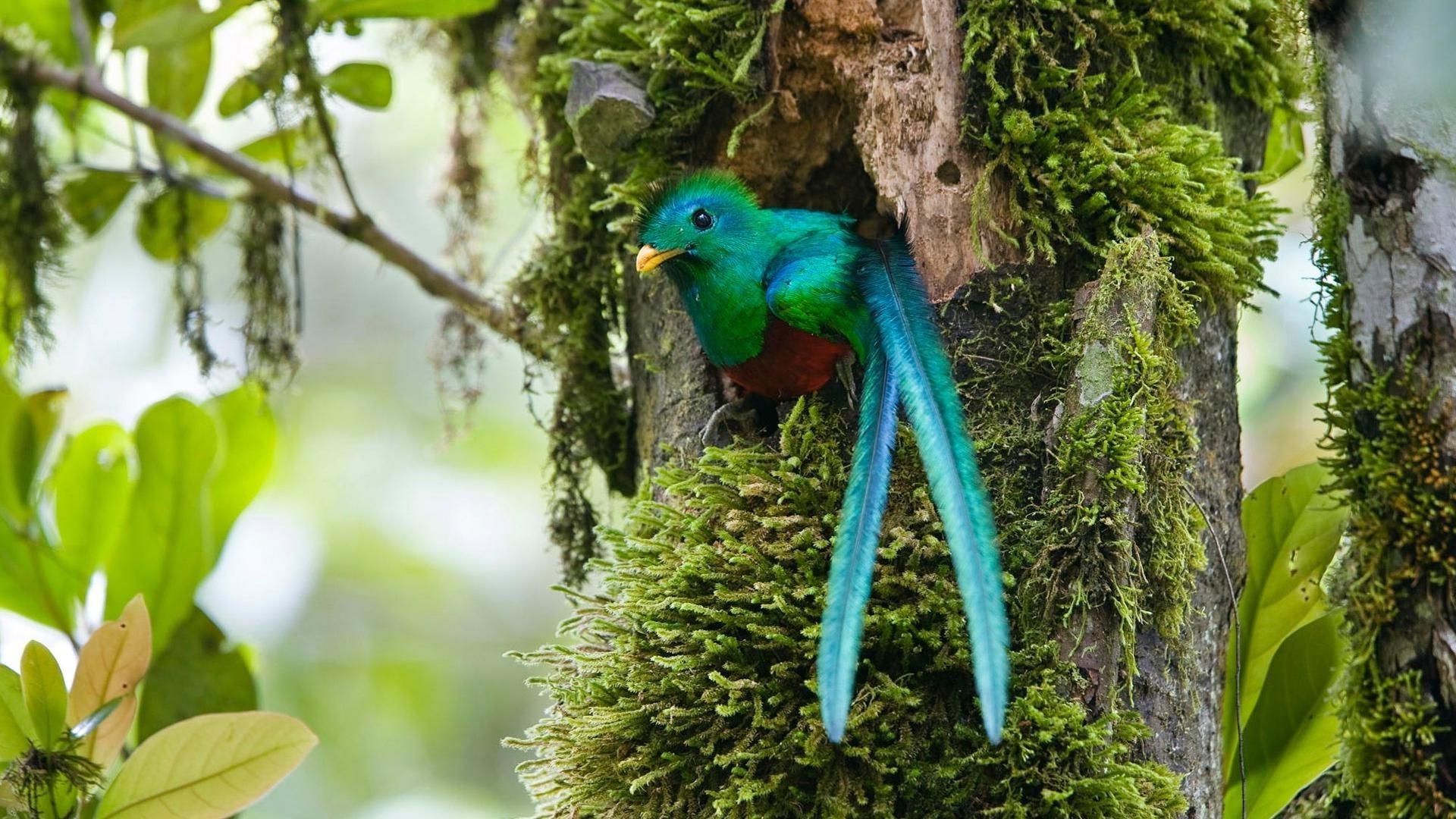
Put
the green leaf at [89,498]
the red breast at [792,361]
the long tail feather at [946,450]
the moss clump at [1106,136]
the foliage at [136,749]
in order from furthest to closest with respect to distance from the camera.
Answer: the green leaf at [89,498]
the red breast at [792,361]
the moss clump at [1106,136]
the foliage at [136,749]
the long tail feather at [946,450]

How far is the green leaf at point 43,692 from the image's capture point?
1.89 metres

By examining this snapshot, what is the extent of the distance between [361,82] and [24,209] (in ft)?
3.63

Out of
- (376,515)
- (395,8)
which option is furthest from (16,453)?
(376,515)

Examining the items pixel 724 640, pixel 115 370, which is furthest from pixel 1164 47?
pixel 115 370

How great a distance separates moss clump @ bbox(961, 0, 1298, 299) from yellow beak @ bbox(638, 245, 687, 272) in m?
0.62

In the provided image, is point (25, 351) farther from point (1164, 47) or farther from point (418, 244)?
point (418, 244)

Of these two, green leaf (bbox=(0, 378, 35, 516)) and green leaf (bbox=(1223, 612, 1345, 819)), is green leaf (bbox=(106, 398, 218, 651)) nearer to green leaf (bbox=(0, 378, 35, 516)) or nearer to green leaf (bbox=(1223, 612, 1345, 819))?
green leaf (bbox=(0, 378, 35, 516))

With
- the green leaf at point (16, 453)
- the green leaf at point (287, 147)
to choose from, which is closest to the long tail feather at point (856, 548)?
the green leaf at point (287, 147)

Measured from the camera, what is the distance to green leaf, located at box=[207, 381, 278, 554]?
2947 mm

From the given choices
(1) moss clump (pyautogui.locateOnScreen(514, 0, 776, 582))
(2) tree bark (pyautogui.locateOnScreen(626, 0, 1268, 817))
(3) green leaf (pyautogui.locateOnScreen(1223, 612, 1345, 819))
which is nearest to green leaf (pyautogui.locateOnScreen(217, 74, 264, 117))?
(1) moss clump (pyautogui.locateOnScreen(514, 0, 776, 582))

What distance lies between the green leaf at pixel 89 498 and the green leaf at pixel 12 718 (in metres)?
1.00

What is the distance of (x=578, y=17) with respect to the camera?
9.37ft

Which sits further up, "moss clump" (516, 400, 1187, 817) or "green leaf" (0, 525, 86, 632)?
"green leaf" (0, 525, 86, 632)

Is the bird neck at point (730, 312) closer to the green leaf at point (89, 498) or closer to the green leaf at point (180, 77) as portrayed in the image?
the green leaf at point (89, 498)
